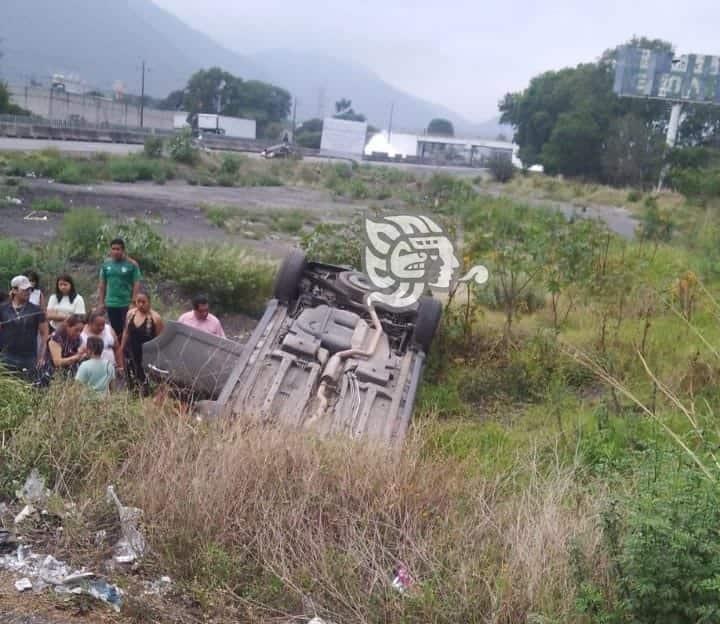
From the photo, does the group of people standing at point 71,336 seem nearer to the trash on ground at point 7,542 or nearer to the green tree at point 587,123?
the trash on ground at point 7,542

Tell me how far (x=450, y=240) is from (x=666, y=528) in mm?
5959

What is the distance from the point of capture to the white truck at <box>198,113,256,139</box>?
237 ft

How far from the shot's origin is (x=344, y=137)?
227ft

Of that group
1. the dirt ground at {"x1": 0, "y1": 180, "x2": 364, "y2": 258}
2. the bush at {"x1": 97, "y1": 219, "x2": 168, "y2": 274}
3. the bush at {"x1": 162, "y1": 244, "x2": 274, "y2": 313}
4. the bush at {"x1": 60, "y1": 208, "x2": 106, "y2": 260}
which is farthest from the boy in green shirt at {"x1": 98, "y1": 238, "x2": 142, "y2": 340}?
the dirt ground at {"x1": 0, "y1": 180, "x2": 364, "y2": 258}

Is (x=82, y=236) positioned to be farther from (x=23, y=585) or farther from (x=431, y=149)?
(x=431, y=149)

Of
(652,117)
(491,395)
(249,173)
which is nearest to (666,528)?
(491,395)

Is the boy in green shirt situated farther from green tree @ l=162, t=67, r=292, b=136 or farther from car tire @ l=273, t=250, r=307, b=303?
green tree @ l=162, t=67, r=292, b=136

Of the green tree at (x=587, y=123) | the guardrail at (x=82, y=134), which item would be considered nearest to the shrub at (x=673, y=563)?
the guardrail at (x=82, y=134)

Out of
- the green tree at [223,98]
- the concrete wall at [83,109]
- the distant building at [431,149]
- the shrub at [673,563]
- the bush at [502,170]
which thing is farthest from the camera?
the green tree at [223,98]

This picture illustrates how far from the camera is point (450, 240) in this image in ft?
28.8

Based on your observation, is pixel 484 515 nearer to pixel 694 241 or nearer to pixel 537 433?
pixel 537 433

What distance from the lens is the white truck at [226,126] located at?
72.2 m

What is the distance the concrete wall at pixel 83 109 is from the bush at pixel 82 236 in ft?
181

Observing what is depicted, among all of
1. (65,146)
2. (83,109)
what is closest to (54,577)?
(65,146)
